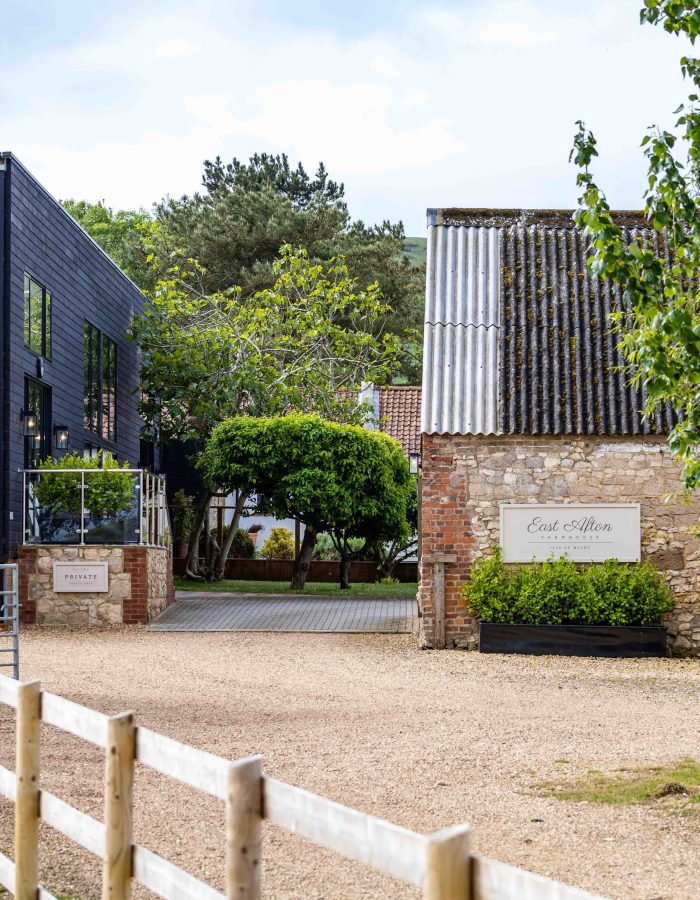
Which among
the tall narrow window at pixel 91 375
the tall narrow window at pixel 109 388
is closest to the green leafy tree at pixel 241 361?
the tall narrow window at pixel 109 388

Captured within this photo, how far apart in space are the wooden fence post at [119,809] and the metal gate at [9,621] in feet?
24.4

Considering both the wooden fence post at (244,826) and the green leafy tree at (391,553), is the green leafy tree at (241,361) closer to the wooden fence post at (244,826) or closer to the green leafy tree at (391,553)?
the green leafy tree at (391,553)

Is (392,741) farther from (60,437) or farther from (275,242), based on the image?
(275,242)

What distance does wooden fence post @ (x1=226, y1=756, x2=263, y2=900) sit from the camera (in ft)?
10.7

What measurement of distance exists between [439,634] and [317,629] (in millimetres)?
2890

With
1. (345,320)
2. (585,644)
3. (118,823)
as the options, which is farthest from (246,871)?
(345,320)

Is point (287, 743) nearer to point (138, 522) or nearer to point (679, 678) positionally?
point (679, 678)

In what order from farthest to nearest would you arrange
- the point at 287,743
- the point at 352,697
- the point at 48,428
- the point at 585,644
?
the point at 48,428 < the point at 585,644 < the point at 352,697 < the point at 287,743

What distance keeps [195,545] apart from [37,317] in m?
9.04

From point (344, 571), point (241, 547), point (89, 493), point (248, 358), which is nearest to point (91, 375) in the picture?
point (248, 358)

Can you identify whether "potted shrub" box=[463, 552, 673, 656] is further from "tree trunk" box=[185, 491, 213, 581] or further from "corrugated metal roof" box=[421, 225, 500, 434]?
"tree trunk" box=[185, 491, 213, 581]

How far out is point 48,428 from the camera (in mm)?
20609

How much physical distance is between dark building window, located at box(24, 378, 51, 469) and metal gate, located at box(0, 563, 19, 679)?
2.16 metres

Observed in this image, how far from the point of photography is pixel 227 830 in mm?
3301
